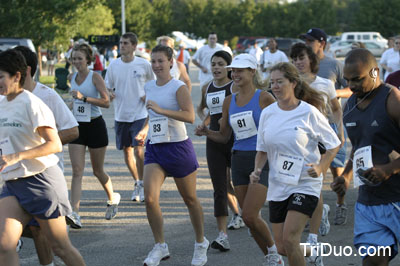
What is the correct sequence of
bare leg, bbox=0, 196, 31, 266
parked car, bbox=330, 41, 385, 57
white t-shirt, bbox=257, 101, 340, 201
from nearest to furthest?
bare leg, bbox=0, 196, 31, 266 → white t-shirt, bbox=257, 101, 340, 201 → parked car, bbox=330, 41, 385, 57

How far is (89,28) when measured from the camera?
50906 mm

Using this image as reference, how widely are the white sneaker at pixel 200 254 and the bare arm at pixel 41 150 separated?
6.85ft

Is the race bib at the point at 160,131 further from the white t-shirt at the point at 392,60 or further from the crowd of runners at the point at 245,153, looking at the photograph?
the white t-shirt at the point at 392,60

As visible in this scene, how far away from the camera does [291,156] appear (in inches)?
198

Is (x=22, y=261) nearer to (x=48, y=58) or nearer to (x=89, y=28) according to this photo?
(x=48, y=58)

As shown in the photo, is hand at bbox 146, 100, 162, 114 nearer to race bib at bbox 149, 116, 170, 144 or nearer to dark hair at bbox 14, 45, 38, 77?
race bib at bbox 149, 116, 170, 144

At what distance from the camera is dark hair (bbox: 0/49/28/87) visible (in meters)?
4.67

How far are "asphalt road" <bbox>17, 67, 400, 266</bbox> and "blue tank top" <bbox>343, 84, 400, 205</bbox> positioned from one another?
6.41 ft

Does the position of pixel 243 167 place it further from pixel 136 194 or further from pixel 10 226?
pixel 136 194

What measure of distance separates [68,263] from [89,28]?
156 ft

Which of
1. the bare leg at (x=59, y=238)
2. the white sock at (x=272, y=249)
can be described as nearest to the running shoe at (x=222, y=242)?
the white sock at (x=272, y=249)

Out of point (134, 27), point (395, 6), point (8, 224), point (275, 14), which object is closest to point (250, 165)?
point (8, 224)

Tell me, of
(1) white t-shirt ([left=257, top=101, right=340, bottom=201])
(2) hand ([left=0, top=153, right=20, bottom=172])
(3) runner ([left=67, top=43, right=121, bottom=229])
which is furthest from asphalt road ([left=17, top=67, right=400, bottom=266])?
(2) hand ([left=0, top=153, right=20, bottom=172])

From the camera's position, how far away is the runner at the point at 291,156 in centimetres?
492
